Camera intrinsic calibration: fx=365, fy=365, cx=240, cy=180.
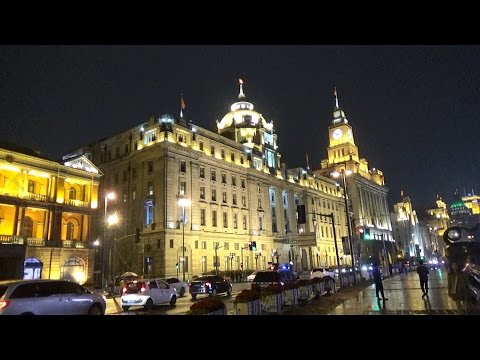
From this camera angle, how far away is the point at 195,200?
55062 mm

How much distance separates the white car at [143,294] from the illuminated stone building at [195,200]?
19.8 m

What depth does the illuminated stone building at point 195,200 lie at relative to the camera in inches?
1997

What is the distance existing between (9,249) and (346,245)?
31.8 m

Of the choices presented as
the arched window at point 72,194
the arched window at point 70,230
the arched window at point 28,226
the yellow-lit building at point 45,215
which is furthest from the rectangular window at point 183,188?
the arched window at point 28,226

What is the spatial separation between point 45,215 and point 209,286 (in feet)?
81.3

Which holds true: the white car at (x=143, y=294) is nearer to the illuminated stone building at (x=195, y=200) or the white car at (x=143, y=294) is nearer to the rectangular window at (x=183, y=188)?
the illuminated stone building at (x=195, y=200)

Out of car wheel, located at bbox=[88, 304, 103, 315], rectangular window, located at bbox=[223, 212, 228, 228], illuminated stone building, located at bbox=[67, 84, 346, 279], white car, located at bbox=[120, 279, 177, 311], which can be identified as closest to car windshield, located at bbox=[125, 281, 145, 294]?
white car, located at bbox=[120, 279, 177, 311]

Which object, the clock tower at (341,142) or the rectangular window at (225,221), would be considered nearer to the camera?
the rectangular window at (225,221)

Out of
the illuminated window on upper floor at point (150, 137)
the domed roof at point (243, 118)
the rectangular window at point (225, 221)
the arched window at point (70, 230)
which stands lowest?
the arched window at point (70, 230)
